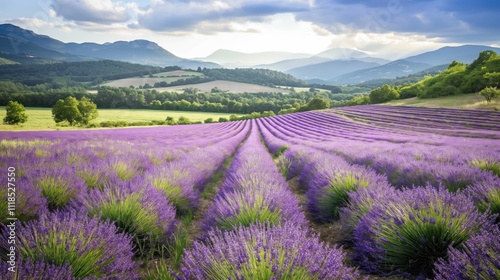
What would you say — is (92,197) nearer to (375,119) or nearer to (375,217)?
(375,217)

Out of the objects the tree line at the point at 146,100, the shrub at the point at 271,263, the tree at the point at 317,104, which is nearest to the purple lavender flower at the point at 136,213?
the shrub at the point at 271,263

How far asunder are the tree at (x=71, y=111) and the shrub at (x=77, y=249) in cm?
3737

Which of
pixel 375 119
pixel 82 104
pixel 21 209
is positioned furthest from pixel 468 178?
pixel 82 104

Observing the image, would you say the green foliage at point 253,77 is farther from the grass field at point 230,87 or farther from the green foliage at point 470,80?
the green foliage at point 470,80

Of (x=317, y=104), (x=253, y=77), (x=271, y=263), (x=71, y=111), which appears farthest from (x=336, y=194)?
(x=253, y=77)

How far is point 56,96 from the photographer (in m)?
41.7

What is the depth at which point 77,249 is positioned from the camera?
1789mm

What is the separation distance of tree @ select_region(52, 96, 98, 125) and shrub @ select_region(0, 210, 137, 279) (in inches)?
1471

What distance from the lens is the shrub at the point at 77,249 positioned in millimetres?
1681

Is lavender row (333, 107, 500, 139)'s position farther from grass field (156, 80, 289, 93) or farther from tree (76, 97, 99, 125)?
grass field (156, 80, 289, 93)

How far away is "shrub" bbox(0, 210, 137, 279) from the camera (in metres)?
1.68

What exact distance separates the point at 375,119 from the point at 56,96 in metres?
47.3

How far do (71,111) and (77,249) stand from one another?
125 ft

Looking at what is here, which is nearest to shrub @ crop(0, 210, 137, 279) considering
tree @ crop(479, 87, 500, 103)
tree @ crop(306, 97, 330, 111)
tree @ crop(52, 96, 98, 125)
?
tree @ crop(52, 96, 98, 125)
